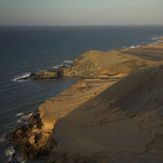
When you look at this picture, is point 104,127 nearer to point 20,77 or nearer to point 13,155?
point 13,155

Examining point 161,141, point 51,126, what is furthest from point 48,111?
point 161,141

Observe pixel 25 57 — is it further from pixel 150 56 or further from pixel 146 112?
pixel 146 112

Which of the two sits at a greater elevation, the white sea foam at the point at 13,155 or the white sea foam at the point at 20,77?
the white sea foam at the point at 13,155

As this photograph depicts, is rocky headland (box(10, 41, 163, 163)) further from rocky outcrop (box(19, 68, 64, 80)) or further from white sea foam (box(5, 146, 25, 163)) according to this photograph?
rocky outcrop (box(19, 68, 64, 80))

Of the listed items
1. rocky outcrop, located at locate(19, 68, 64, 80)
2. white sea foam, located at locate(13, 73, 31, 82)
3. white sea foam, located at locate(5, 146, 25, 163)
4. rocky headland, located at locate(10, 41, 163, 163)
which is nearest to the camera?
rocky headland, located at locate(10, 41, 163, 163)

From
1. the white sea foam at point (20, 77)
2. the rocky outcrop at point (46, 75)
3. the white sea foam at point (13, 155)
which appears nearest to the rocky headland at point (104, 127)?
the white sea foam at point (13, 155)

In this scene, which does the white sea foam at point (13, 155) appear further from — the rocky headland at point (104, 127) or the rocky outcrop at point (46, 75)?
the rocky outcrop at point (46, 75)

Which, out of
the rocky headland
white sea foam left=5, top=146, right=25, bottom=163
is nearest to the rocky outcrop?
the rocky headland

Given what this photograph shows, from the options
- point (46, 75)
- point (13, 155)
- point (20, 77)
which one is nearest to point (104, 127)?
point (13, 155)
